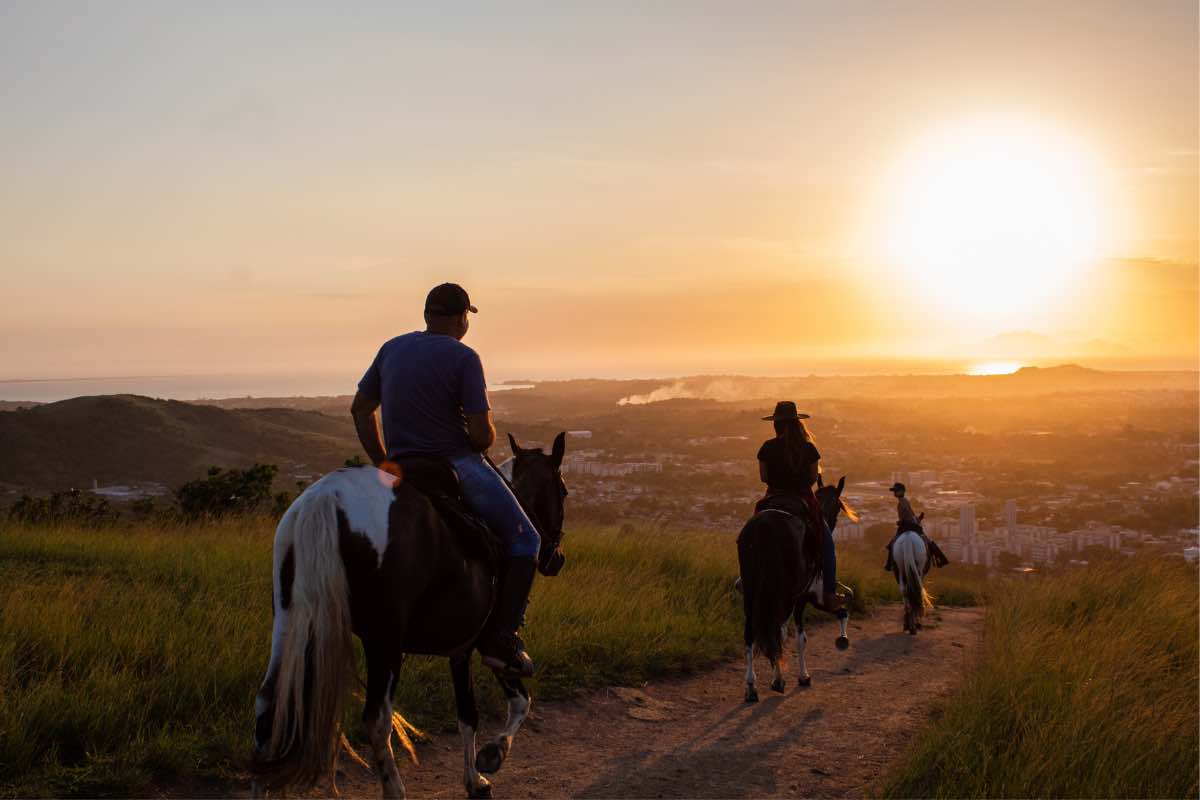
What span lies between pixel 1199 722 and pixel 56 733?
8.54 meters

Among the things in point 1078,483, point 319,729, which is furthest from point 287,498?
point 1078,483

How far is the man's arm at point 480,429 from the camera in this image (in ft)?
16.9

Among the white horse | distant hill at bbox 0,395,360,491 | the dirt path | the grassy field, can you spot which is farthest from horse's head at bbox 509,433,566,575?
distant hill at bbox 0,395,360,491

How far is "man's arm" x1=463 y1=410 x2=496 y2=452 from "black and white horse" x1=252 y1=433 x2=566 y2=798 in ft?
1.95

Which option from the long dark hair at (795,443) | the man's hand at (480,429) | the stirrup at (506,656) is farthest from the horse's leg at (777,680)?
the man's hand at (480,429)

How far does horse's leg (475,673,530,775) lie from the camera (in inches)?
219

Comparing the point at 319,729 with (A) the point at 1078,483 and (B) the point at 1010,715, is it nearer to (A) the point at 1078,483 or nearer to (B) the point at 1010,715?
(B) the point at 1010,715

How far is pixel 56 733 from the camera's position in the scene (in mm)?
5562

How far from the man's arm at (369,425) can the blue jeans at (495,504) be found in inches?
22.3

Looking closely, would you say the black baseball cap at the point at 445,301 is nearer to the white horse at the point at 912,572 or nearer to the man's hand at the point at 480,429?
the man's hand at the point at 480,429

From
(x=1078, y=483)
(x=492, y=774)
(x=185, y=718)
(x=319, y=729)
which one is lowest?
(x=1078, y=483)

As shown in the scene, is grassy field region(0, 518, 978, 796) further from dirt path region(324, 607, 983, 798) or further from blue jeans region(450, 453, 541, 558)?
blue jeans region(450, 453, 541, 558)

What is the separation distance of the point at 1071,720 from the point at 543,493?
14.2ft

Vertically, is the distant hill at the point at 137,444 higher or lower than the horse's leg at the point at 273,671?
lower
